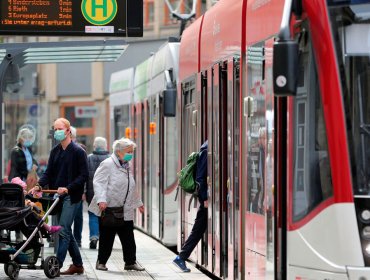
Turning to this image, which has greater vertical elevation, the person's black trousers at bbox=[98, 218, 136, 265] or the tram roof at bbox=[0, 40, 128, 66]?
the tram roof at bbox=[0, 40, 128, 66]

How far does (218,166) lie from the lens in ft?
41.9

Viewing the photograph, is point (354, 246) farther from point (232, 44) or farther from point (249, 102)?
point (232, 44)

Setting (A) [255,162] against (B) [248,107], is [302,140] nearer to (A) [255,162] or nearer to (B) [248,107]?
(A) [255,162]

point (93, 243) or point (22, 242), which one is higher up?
point (22, 242)

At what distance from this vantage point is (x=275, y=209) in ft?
31.9

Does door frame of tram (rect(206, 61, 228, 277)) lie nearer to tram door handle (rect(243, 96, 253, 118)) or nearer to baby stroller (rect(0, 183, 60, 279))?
tram door handle (rect(243, 96, 253, 118))

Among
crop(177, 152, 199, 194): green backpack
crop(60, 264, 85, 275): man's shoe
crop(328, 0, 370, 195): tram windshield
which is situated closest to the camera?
crop(328, 0, 370, 195): tram windshield

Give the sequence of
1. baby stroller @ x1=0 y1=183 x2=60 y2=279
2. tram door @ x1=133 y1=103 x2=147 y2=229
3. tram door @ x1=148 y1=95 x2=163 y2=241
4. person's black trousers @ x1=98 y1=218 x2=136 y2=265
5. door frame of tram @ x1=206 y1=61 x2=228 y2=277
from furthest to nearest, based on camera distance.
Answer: tram door @ x1=133 y1=103 x2=147 y2=229, tram door @ x1=148 y1=95 x2=163 y2=241, person's black trousers @ x1=98 y1=218 x2=136 y2=265, baby stroller @ x1=0 y1=183 x2=60 y2=279, door frame of tram @ x1=206 y1=61 x2=228 y2=277

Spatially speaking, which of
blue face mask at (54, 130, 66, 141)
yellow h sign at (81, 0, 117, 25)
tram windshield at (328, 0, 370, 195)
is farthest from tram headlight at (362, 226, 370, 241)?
yellow h sign at (81, 0, 117, 25)

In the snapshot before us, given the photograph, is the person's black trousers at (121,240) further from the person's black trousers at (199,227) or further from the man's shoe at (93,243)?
the man's shoe at (93,243)

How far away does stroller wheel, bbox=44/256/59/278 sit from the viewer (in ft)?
45.0

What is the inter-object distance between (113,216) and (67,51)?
3342 mm

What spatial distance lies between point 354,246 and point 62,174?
611 cm

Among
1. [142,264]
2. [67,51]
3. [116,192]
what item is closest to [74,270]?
[116,192]
